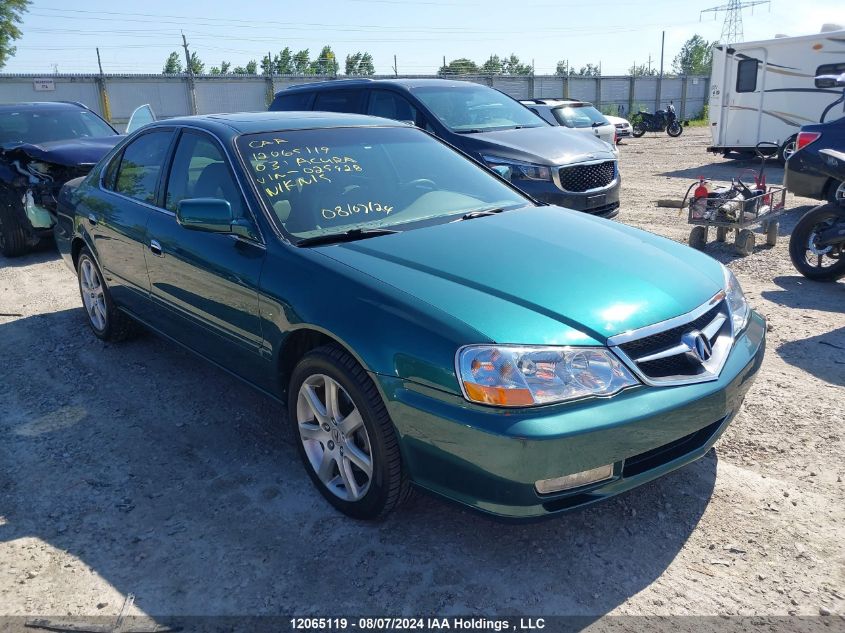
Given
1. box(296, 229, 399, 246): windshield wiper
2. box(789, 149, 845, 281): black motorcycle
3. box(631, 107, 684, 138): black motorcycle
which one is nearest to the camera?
box(296, 229, 399, 246): windshield wiper

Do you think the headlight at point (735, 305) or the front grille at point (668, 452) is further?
the headlight at point (735, 305)

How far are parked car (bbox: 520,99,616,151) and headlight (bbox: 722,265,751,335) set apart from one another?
12.9m

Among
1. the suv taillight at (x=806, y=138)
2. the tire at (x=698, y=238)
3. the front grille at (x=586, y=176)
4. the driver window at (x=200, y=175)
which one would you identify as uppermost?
the driver window at (x=200, y=175)

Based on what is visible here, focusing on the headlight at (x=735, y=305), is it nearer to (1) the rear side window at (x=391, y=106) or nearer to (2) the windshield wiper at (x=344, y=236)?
(2) the windshield wiper at (x=344, y=236)

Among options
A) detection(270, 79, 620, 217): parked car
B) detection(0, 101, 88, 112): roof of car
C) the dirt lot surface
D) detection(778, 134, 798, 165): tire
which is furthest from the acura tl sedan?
detection(778, 134, 798, 165): tire

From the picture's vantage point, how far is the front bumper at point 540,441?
93.4 inches

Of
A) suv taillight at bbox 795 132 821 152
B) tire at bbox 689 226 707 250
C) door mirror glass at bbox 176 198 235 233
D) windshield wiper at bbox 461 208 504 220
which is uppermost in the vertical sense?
door mirror glass at bbox 176 198 235 233

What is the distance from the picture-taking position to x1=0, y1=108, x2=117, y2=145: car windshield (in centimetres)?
863

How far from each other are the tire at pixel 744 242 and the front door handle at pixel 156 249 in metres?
5.79

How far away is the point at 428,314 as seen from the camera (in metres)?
2.59

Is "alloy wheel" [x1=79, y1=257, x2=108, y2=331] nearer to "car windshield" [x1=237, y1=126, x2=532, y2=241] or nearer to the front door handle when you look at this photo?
the front door handle

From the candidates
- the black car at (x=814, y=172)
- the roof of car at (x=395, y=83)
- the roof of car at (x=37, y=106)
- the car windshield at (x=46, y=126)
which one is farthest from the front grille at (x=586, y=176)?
the roof of car at (x=37, y=106)

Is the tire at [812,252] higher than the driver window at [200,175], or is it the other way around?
the driver window at [200,175]

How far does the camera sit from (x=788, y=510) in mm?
2977
